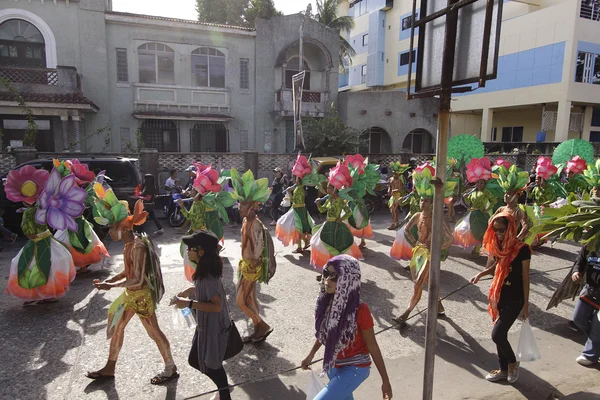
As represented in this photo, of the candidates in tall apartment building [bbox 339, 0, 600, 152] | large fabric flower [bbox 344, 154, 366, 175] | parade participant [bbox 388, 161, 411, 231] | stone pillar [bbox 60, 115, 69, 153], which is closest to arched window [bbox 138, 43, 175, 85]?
stone pillar [bbox 60, 115, 69, 153]

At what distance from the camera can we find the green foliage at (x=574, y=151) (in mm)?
10609

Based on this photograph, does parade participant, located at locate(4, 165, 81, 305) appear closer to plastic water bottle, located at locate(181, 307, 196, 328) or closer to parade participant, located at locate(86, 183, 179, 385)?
parade participant, located at locate(86, 183, 179, 385)

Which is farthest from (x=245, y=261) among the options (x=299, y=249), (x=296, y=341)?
(x=299, y=249)

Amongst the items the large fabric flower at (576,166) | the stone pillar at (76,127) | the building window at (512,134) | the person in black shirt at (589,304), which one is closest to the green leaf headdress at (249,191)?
the person in black shirt at (589,304)

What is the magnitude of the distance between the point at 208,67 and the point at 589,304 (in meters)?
A: 18.2

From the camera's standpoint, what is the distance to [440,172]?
8.84ft

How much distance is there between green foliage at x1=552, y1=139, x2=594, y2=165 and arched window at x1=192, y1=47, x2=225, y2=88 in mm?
14406

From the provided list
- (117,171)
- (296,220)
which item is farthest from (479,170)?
(117,171)

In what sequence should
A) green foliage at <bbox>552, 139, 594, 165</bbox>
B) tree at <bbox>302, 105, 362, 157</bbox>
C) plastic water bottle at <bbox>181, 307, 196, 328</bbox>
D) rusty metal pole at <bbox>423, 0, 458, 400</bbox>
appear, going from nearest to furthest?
rusty metal pole at <bbox>423, 0, 458, 400</bbox> < plastic water bottle at <bbox>181, 307, 196, 328</bbox> < green foliage at <bbox>552, 139, 594, 165</bbox> < tree at <bbox>302, 105, 362, 157</bbox>

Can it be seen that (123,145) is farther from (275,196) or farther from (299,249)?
(299,249)

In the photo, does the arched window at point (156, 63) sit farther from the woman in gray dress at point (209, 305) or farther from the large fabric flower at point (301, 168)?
the woman in gray dress at point (209, 305)

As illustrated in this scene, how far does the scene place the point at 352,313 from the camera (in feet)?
8.79

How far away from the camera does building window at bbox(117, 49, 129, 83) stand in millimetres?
17761

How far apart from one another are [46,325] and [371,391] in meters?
3.95
